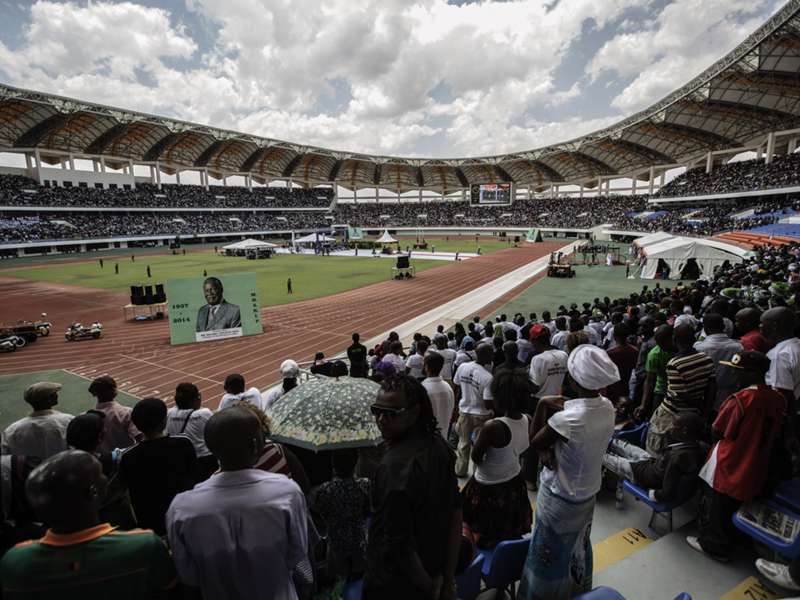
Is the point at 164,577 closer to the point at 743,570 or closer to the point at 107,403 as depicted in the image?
the point at 107,403

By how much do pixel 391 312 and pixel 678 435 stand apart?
51.2 feet

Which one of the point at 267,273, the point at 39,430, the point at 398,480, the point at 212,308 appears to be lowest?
the point at 267,273

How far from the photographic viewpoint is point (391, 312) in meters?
19.0

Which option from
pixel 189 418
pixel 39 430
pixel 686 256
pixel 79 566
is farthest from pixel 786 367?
pixel 686 256

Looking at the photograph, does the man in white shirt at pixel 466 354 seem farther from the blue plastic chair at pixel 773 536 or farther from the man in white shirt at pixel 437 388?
the blue plastic chair at pixel 773 536

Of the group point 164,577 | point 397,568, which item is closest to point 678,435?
point 397,568

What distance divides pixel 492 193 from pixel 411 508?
7431 centimetres

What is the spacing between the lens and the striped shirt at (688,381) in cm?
404

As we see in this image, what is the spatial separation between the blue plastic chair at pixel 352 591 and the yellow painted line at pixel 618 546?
2084 millimetres

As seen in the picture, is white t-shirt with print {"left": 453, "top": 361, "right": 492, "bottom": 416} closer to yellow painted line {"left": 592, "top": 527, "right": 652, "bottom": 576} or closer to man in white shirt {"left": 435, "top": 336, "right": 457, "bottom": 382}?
yellow painted line {"left": 592, "top": 527, "right": 652, "bottom": 576}

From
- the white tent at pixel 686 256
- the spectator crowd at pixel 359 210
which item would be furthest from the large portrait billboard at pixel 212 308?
the spectator crowd at pixel 359 210

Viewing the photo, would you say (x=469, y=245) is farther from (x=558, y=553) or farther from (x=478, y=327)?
(x=558, y=553)

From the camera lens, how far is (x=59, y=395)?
1084 centimetres

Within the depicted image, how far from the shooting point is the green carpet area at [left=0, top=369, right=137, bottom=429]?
967cm
